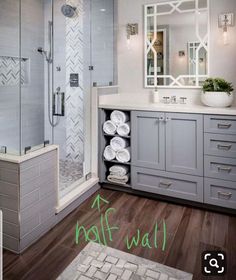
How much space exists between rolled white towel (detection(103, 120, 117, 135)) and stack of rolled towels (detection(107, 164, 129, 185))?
1.22 ft

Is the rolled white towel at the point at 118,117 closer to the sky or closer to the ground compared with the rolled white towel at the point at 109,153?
closer to the sky

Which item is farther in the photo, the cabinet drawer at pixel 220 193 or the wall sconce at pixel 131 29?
the wall sconce at pixel 131 29

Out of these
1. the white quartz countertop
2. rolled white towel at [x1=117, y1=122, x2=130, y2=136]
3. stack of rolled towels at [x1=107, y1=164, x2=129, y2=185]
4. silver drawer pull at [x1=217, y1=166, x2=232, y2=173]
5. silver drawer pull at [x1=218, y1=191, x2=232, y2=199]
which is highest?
the white quartz countertop

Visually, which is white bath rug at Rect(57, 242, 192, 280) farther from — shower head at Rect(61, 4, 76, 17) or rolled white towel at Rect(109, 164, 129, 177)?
shower head at Rect(61, 4, 76, 17)

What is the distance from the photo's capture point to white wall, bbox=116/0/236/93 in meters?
2.62

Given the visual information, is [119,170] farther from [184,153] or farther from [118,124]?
[184,153]

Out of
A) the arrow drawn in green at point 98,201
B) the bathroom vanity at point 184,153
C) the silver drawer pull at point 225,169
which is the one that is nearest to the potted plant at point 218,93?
the bathroom vanity at point 184,153

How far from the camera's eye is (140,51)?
304 centimetres

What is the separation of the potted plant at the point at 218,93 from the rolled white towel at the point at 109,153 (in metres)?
1.06

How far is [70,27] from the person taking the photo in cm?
335

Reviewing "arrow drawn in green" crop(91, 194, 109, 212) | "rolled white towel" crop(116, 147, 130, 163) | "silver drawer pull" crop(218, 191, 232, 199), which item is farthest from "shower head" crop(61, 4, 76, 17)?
"silver drawer pull" crop(218, 191, 232, 199)

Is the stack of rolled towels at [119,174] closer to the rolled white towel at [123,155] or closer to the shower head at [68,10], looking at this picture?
the rolled white towel at [123,155]

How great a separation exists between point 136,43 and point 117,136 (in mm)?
1124

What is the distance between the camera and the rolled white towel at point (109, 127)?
9.15 ft
